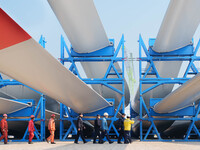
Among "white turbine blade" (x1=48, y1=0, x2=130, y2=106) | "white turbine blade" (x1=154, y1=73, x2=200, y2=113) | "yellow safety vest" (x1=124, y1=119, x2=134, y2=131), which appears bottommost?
"yellow safety vest" (x1=124, y1=119, x2=134, y2=131)

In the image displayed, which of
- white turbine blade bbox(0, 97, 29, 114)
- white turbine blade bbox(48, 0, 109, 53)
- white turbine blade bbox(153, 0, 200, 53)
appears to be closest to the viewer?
white turbine blade bbox(48, 0, 109, 53)

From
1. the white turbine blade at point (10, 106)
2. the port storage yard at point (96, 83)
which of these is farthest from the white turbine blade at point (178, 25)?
the white turbine blade at point (10, 106)

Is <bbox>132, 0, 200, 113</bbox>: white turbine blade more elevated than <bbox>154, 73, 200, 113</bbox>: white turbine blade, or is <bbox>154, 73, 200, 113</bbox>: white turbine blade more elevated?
<bbox>132, 0, 200, 113</bbox>: white turbine blade

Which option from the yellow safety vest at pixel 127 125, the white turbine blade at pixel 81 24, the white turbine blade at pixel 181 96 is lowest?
the yellow safety vest at pixel 127 125

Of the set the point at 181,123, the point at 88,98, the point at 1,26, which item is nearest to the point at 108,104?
the point at 88,98

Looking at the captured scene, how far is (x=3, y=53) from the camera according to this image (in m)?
5.49

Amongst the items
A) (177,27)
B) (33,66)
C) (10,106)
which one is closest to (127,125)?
(177,27)

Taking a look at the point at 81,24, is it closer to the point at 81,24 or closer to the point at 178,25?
the point at 81,24

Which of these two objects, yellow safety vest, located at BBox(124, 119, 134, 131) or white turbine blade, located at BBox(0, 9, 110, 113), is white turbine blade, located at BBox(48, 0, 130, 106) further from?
yellow safety vest, located at BBox(124, 119, 134, 131)

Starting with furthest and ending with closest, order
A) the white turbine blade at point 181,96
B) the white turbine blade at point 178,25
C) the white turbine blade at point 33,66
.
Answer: the white turbine blade at point 178,25 → the white turbine blade at point 181,96 → the white turbine blade at point 33,66

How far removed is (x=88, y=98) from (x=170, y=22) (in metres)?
5.07

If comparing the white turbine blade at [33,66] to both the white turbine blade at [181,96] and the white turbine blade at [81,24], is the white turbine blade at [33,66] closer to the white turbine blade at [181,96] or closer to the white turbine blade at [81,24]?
the white turbine blade at [181,96]

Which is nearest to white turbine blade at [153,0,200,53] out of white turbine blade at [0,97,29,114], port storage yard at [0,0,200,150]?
port storage yard at [0,0,200,150]

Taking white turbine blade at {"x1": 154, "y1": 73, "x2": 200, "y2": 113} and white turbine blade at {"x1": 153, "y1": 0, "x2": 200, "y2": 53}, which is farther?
white turbine blade at {"x1": 153, "y1": 0, "x2": 200, "y2": 53}
